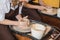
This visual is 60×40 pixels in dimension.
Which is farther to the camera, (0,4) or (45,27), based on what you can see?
(0,4)

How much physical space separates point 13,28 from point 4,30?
2.3 inches

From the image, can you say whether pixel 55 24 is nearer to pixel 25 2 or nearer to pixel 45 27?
pixel 45 27

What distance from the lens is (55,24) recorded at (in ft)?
3.57

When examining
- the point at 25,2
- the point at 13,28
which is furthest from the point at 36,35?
the point at 25,2

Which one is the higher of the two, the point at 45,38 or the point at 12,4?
the point at 12,4

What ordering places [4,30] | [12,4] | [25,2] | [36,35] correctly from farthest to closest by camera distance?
[25,2]
[12,4]
[4,30]
[36,35]

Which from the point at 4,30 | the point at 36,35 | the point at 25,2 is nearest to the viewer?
the point at 36,35

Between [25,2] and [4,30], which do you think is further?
[25,2]

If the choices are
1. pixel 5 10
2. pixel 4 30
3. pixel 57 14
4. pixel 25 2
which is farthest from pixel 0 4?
pixel 57 14

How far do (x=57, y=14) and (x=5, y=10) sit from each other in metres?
0.38

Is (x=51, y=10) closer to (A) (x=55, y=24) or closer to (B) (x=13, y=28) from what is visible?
(A) (x=55, y=24)

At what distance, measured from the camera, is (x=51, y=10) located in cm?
121

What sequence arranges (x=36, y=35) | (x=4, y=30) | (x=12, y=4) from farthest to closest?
(x=12, y=4)
(x=4, y=30)
(x=36, y=35)

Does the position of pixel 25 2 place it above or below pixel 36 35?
above
